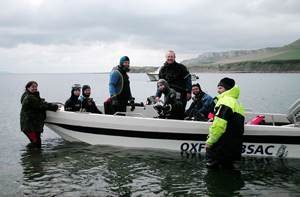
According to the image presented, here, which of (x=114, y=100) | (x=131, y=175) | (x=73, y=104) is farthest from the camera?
(x=73, y=104)

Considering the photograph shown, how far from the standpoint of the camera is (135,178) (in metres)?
8.66

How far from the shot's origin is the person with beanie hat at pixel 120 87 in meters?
10.8

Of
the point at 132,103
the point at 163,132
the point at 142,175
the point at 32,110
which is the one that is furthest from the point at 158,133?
the point at 32,110

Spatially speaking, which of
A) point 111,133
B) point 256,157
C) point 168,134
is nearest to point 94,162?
point 111,133

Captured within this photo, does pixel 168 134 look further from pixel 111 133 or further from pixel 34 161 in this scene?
pixel 34 161

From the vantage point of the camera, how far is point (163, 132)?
1006cm

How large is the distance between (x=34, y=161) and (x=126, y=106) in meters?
2.89

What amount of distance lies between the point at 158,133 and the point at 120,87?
5.68ft

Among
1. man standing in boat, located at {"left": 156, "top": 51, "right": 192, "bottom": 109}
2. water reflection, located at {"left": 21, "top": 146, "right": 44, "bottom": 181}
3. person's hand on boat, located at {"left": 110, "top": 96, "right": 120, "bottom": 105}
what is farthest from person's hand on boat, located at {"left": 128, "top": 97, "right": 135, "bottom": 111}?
water reflection, located at {"left": 21, "top": 146, "right": 44, "bottom": 181}

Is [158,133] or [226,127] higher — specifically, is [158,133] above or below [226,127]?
below

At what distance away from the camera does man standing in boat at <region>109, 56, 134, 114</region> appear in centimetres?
1080

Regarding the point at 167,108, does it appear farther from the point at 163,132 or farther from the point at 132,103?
the point at 132,103

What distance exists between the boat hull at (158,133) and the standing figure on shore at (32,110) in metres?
0.53

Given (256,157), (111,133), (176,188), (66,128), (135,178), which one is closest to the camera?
(176,188)
